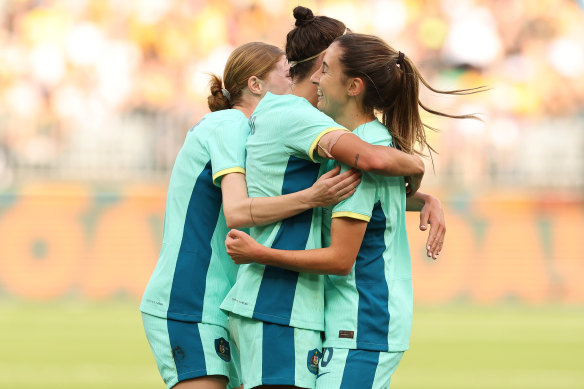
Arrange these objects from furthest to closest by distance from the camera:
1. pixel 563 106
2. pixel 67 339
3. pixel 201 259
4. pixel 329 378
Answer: pixel 563 106
pixel 67 339
pixel 201 259
pixel 329 378

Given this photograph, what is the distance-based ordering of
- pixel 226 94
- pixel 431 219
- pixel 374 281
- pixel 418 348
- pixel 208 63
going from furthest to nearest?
pixel 208 63, pixel 418 348, pixel 226 94, pixel 431 219, pixel 374 281

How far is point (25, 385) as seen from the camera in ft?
26.6

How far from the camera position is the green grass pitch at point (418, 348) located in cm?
854

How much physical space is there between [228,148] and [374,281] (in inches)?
29.7

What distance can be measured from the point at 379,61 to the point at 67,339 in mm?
8437

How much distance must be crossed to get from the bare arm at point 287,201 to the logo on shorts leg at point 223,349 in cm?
58

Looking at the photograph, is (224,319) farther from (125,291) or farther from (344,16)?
(344,16)

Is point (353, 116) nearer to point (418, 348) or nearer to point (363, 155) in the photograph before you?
point (363, 155)

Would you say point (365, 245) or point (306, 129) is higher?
point (306, 129)

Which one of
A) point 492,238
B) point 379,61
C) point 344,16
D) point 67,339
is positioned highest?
point 344,16

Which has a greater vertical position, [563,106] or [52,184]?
[563,106]

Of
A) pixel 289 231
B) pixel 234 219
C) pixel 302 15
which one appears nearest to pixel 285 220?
pixel 289 231

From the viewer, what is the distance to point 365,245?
11.1ft

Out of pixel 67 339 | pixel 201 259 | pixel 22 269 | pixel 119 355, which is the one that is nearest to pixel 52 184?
pixel 22 269
